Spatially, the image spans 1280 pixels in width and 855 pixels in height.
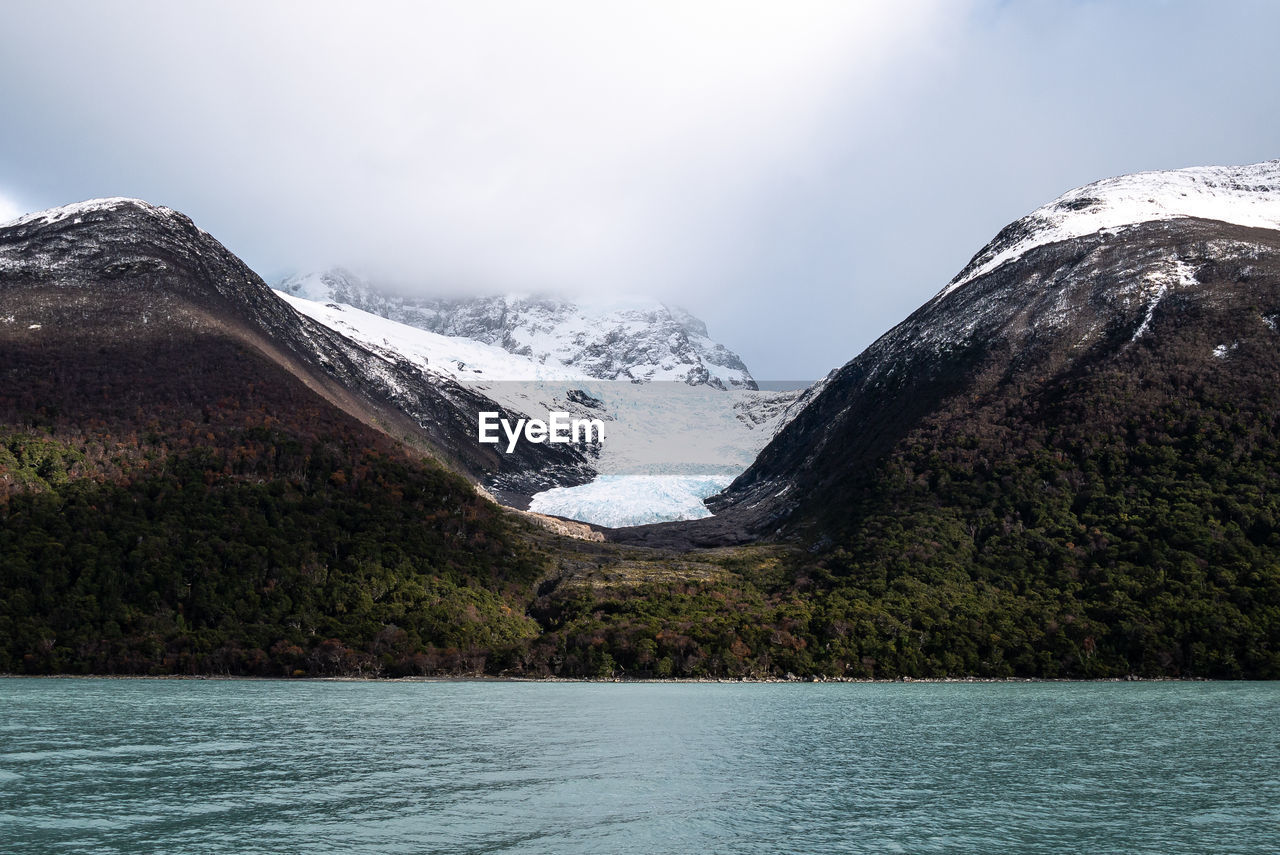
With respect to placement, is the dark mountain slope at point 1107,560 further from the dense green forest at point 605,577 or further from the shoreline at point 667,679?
the shoreline at point 667,679

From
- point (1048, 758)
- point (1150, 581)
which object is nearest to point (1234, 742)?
point (1048, 758)

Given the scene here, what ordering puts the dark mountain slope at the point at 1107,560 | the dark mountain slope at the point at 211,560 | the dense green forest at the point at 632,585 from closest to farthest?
the dark mountain slope at the point at 1107,560
the dense green forest at the point at 632,585
the dark mountain slope at the point at 211,560

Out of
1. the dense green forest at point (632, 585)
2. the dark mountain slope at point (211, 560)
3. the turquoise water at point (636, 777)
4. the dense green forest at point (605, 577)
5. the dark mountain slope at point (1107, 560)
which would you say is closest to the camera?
the turquoise water at point (636, 777)

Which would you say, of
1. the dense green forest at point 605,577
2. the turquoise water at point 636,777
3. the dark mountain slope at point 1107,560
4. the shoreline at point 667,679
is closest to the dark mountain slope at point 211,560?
the dense green forest at point 605,577

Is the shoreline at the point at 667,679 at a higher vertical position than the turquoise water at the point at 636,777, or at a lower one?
lower

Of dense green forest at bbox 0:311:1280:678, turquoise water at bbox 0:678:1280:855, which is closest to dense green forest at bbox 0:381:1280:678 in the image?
dense green forest at bbox 0:311:1280:678

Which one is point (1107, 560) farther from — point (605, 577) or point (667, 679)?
point (605, 577)

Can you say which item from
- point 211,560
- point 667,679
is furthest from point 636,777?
point 211,560

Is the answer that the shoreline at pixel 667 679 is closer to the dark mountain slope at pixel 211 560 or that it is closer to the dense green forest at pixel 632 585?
the dense green forest at pixel 632 585

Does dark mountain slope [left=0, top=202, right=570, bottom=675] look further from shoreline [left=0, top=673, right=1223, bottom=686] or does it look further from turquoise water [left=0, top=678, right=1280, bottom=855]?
turquoise water [left=0, top=678, right=1280, bottom=855]

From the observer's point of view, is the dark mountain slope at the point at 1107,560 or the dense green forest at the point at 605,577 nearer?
the dark mountain slope at the point at 1107,560
